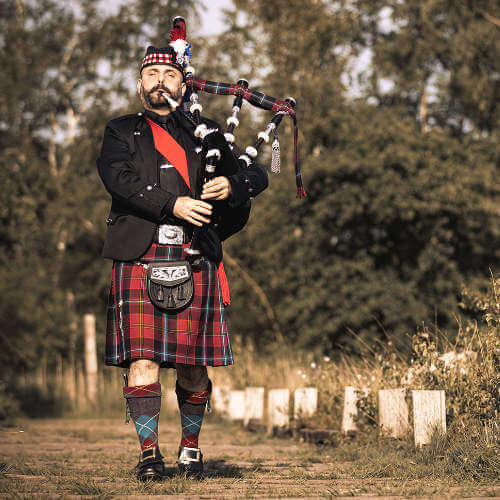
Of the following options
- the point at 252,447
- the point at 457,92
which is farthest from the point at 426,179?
the point at 252,447

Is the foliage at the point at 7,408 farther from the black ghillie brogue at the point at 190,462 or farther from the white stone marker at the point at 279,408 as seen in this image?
the black ghillie brogue at the point at 190,462

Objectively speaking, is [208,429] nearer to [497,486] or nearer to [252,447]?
[252,447]

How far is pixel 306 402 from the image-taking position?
681 cm

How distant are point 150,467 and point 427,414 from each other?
6.13 feet

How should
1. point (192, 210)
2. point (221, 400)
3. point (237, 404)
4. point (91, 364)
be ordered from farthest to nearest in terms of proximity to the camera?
point (91, 364), point (221, 400), point (237, 404), point (192, 210)

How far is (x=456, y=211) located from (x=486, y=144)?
3.22 metres

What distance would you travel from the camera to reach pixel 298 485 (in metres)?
3.76

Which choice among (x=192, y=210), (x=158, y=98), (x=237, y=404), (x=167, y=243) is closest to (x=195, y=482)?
(x=167, y=243)

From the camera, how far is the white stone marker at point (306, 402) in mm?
6766

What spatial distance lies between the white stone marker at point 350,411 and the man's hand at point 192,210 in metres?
2.57

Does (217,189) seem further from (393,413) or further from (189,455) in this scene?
Result: (393,413)

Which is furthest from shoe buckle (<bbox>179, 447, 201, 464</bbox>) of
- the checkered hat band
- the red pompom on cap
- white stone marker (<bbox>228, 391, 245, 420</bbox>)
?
→ white stone marker (<bbox>228, 391, 245, 420</bbox>)

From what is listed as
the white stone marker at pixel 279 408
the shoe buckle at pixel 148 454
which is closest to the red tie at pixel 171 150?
the shoe buckle at pixel 148 454

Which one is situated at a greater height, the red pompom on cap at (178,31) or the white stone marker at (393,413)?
the red pompom on cap at (178,31)
